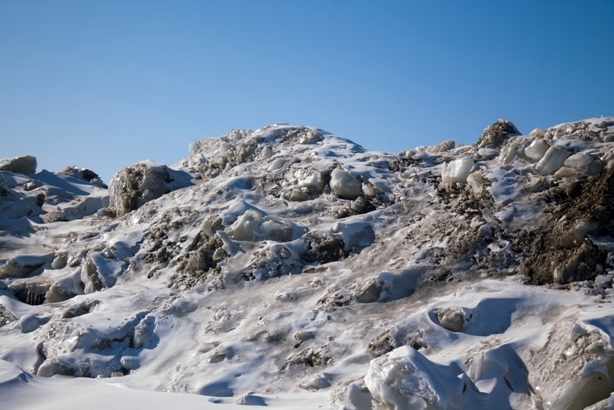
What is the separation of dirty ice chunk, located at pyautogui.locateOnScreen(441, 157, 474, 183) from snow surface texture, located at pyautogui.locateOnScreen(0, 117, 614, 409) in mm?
38

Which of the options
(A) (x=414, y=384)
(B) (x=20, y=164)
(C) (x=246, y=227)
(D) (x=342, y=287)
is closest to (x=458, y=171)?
(D) (x=342, y=287)

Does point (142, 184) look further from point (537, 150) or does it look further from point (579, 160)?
point (579, 160)

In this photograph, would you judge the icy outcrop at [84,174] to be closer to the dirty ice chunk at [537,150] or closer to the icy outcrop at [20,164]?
the icy outcrop at [20,164]

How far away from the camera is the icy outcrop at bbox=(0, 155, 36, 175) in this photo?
13.4m

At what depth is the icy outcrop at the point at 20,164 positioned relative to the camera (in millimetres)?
13445

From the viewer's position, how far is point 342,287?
5871 mm

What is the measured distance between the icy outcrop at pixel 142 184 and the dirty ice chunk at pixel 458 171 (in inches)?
179

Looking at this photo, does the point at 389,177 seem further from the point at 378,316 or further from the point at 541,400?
the point at 541,400

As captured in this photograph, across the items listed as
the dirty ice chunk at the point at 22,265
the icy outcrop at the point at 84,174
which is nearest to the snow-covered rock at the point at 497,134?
the dirty ice chunk at the point at 22,265

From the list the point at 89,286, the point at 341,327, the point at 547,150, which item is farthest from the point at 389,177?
the point at 89,286

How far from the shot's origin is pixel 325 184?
27.1 feet

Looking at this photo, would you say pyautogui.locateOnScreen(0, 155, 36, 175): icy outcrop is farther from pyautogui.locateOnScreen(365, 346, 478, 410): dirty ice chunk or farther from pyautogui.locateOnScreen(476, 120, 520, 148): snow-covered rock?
pyautogui.locateOnScreen(365, 346, 478, 410): dirty ice chunk

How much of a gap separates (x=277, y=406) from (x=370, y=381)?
0.81m

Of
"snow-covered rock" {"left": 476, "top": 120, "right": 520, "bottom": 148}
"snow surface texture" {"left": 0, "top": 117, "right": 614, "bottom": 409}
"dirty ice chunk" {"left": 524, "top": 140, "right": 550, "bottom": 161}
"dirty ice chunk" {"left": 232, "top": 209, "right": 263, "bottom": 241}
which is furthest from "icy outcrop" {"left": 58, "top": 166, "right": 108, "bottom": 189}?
"dirty ice chunk" {"left": 524, "top": 140, "right": 550, "bottom": 161}
